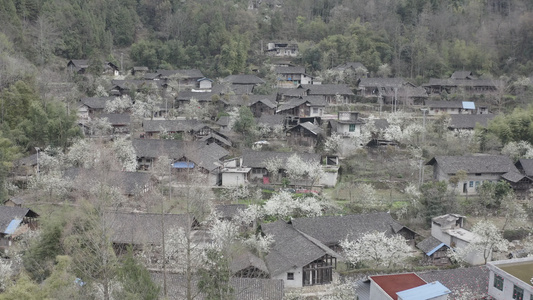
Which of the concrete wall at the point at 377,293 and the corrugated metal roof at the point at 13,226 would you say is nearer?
the concrete wall at the point at 377,293

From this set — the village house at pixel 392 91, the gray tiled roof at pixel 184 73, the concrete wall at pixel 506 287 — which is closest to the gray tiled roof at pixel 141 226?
the concrete wall at pixel 506 287

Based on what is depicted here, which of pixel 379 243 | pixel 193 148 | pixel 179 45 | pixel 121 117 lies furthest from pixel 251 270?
pixel 179 45

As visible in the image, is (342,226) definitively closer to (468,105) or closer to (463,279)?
(463,279)

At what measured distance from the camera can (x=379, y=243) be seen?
18.7 meters

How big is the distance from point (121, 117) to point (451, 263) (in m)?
24.3

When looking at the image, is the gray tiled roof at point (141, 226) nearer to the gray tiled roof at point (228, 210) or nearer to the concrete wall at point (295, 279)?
the gray tiled roof at point (228, 210)

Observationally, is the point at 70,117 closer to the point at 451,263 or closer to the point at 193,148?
the point at 193,148

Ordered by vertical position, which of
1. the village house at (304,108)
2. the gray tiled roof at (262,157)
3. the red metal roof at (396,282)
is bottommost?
the red metal roof at (396,282)

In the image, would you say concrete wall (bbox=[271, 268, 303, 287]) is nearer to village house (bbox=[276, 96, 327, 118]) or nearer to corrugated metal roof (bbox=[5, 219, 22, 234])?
corrugated metal roof (bbox=[5, 219, 22, 234])

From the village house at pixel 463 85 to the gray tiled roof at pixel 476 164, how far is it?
1626 cm

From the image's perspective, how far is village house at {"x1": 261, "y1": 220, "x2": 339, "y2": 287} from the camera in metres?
17.7

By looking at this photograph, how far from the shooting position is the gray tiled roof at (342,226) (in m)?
20.2

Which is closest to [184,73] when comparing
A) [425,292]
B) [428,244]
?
[428,244]

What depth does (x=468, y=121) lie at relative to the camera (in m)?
34.0
